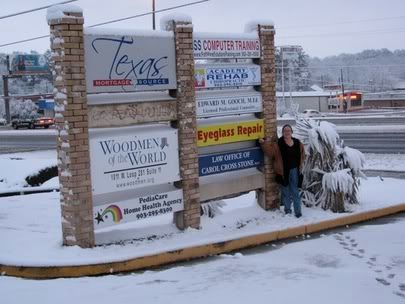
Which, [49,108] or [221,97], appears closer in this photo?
[221,97]

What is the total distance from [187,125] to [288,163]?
203 centimetres

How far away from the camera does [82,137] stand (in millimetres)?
7523

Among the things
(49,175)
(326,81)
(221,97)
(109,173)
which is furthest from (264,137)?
(326,81)

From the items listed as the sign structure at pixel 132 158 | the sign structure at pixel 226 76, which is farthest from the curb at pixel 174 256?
the sign structure at pixel 226 76

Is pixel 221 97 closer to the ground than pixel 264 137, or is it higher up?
higher up

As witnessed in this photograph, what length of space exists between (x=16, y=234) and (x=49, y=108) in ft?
240

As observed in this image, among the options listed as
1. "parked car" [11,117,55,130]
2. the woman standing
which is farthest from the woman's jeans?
"parked car" [11,117,55,130]

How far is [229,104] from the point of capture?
976 cm

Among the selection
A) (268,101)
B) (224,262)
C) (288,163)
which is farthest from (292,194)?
(224,262)

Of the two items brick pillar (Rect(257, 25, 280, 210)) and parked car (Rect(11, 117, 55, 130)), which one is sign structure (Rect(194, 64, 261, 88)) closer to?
brick pillar (Rect(257, 25, 280, 210))

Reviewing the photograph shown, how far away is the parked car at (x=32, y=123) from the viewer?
59.3 metres

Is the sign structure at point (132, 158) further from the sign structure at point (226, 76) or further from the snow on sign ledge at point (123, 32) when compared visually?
the snow on sign ledge at point (123, 32)

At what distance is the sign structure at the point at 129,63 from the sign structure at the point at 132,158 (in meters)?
0.61

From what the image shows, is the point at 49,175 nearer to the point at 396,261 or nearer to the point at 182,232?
the point at 182,232
